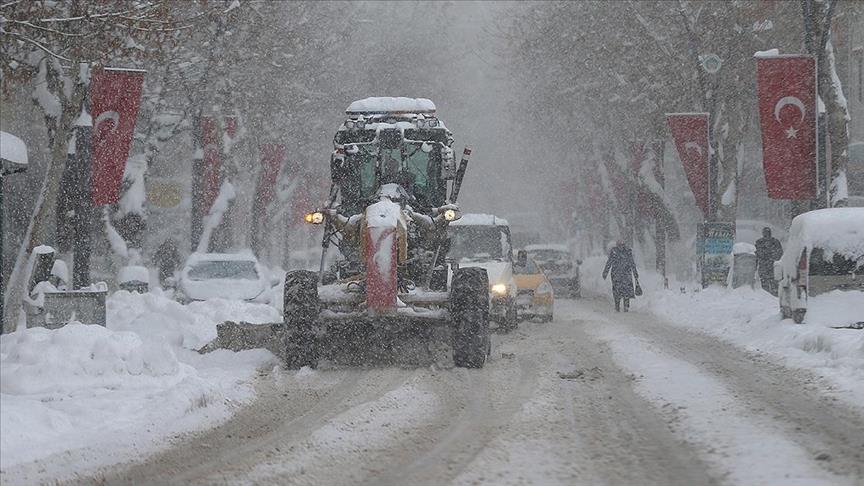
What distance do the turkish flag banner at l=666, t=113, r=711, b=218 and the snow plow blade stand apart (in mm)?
15230

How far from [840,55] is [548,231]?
155ft

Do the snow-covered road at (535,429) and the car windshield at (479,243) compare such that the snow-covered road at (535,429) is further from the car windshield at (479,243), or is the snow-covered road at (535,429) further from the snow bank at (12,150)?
the car windshield at (479,243)

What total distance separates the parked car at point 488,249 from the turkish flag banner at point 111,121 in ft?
18.5

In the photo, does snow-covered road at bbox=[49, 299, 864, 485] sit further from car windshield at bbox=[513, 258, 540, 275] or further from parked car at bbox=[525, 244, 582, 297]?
parked car at bbox=[525, 244, 582, 297]

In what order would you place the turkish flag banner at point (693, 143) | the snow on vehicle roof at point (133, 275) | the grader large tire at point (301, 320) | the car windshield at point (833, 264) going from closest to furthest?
the grader large tire at point (301, 320) → the car windshield at point (833, 264) → the snow on vehicle roof at point (133, 275) → the turkish flag banner at point (693, 143)

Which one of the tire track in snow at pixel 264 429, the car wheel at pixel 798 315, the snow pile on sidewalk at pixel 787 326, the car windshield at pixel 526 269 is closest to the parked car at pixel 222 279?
the car windshield at pixel 526 269

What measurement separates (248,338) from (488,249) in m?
6.90

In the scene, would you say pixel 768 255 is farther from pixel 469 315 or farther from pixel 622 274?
pixel 469 315

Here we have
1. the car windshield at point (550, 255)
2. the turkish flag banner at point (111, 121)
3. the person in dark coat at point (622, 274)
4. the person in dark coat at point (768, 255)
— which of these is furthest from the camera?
the car windshield at point (550, 255)

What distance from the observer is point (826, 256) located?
16.0 m

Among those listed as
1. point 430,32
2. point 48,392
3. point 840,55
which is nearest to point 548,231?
point 430,32

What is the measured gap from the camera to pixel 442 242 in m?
15.1

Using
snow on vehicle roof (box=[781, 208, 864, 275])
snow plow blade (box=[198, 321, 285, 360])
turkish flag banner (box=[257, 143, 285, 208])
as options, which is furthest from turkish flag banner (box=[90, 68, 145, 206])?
turkish flag banner (box=[257, 143, 285, 208])

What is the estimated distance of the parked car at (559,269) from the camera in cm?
3366
